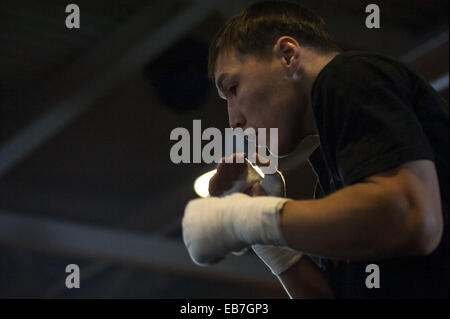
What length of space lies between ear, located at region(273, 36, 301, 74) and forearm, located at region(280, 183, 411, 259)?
0.31 metres

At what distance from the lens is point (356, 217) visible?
643mm

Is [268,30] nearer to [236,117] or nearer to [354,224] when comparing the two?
[236,117]

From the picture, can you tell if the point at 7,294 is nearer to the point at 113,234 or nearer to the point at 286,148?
the point at 113,234

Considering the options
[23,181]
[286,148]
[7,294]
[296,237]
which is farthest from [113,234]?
[296,237]

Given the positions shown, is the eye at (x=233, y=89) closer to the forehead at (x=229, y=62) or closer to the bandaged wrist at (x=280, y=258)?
the forehead at (x=229, y=62)

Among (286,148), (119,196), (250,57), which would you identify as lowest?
(286,148)

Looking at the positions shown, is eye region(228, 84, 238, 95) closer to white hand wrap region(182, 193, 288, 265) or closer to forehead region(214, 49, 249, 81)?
forehead region(214, 49, 249, 81)

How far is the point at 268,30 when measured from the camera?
0.98m

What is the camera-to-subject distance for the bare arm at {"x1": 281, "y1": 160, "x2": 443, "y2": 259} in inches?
25.0

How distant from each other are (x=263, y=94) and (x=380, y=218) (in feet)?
1.11

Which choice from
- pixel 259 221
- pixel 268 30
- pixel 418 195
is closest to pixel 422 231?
pixel 418 195

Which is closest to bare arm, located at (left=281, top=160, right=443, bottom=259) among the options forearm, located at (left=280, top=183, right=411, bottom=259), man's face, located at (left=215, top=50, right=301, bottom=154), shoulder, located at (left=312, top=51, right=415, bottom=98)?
forearm, located at (left=280, top=183, right=411, bottom=259)

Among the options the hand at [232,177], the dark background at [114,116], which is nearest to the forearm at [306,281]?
the hand at [232,177]

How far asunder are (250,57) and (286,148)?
0.49 feet
